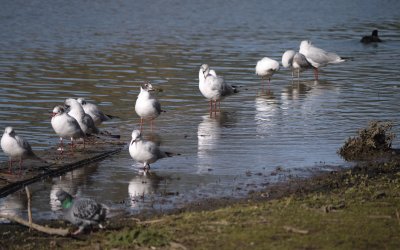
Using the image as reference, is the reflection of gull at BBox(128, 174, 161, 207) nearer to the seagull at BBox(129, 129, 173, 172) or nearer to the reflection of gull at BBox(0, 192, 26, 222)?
the seagull at BBox(129, 129, 173, 172)

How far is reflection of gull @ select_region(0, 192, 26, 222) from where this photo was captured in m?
11.0

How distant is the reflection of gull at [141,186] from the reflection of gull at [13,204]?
1.37m

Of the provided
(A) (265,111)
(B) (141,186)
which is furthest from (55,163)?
(A) (265,111)

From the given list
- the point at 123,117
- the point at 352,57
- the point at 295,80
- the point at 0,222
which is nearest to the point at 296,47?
the point at 352,57

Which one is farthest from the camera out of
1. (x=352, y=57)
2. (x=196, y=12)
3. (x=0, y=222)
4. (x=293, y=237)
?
(x=196, y=12)

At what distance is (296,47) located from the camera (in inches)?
1216

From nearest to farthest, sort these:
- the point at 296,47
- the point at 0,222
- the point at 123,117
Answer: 1. the point at 0,222
2. the point at 123,117
3. the point at 296,47

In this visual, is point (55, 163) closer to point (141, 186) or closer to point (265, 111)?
point (141, 186)

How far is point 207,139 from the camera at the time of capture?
51.6 ft

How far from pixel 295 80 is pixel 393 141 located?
30.2 ft

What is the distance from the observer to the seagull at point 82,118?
14984 mm

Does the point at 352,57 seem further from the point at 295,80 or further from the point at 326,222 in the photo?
the point at 326,222

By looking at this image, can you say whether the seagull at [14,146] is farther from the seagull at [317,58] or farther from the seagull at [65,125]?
the seagull at [317,58]

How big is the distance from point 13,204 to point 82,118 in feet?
12.8
